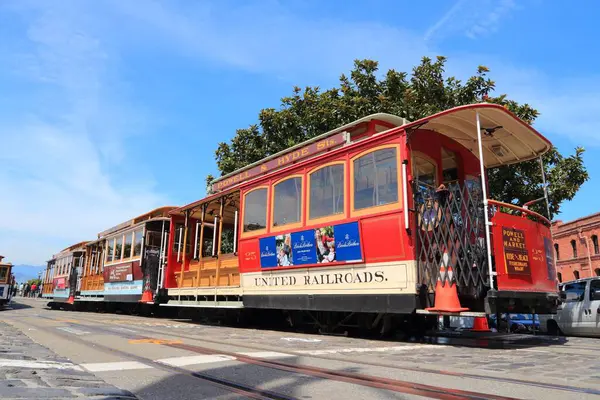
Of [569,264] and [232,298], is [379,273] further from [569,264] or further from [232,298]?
[569,264]

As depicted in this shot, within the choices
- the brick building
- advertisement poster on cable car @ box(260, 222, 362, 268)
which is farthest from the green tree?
the brick building

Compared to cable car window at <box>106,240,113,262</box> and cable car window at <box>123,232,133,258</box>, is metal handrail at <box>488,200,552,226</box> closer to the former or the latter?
cable car window at <box>123,232,133,258</box>

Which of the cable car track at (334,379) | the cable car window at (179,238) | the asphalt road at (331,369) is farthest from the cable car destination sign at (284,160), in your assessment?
the cable car track at (334,379)

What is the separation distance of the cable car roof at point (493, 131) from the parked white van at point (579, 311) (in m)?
3.90

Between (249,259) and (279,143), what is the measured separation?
963 centimetres

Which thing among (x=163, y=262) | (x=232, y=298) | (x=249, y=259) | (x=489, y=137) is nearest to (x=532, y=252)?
(x=489, y=137)

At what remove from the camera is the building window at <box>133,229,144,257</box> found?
51.3 ft

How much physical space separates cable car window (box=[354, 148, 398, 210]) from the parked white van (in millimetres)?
5815

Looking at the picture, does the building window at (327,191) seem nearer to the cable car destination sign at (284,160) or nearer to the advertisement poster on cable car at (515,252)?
the cable car destination sign at (284,160)

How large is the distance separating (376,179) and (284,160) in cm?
289

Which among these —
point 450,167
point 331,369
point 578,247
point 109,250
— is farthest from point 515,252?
point 578,247

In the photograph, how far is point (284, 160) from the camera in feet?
32.6

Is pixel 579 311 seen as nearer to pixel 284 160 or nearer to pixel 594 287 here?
pixel 594 287

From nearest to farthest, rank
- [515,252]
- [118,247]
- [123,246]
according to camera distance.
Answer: [515,252]
[123,246]
[118,247]
